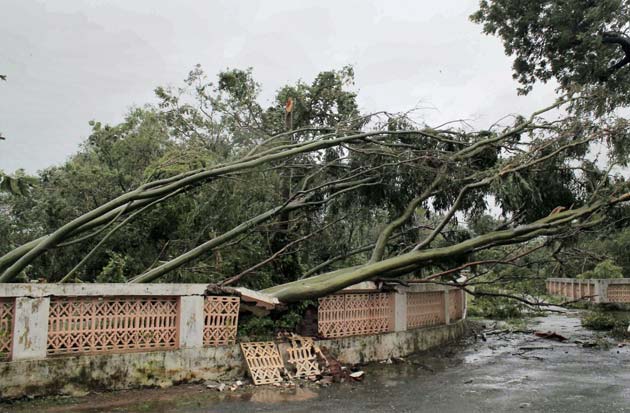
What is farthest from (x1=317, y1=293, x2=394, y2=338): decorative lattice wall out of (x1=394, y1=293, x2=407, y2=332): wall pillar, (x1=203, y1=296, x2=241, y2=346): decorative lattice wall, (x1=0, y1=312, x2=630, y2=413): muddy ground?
(x1=203, y1=296, x2=241, y2=346): decorative lattice wall

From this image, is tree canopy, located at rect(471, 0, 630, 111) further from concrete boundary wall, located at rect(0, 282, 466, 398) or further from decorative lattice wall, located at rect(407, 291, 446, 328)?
concrete boundary wall, located at rect(0, 282, 466, 398)

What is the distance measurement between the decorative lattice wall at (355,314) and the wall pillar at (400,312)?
8 centimetres

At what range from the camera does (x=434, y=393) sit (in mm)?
8094

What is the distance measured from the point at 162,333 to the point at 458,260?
6.56 meters

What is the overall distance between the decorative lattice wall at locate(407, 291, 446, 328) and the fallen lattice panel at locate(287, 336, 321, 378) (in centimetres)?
332

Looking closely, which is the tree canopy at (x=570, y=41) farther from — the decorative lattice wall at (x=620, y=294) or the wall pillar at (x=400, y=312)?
the decorative lattice wall at (x=620, y=294)

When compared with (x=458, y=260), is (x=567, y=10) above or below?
above

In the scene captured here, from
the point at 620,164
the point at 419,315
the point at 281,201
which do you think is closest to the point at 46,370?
the point at 281,201

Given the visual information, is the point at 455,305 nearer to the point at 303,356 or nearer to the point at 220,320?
the point at 303,356

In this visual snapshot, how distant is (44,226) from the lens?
1502 centimetres

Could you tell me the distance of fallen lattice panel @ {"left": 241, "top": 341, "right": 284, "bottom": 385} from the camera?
8.40 meters

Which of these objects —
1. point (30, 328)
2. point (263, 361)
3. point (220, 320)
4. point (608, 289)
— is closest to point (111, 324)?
point (30, 328)

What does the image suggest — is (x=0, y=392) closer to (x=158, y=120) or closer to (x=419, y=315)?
(x=419, y=315)

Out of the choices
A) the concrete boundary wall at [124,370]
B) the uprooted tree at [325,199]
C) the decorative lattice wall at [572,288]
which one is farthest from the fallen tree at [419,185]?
the decorative lattice wall at [572,288]
